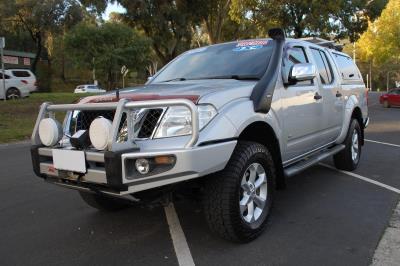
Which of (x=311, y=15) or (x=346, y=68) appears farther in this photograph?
(x=311, y=15)

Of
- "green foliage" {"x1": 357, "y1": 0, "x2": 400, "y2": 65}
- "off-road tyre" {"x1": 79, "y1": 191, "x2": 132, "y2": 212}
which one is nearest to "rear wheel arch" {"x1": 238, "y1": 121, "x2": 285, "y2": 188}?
"off-road tyre" {"x1": 79, "y1": 191, "x2": 132, "y2": 212}

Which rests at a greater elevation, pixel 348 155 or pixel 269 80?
pixel 269 80

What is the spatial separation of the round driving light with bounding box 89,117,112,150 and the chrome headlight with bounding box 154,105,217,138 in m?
0.38

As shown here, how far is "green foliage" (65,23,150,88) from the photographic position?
136 feet

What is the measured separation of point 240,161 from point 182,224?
112 cm

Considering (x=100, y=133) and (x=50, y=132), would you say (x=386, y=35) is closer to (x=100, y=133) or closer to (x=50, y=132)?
(x=50, y=132)

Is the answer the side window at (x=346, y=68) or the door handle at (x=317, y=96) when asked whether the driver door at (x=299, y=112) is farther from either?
the side window at (x=346, y=68)

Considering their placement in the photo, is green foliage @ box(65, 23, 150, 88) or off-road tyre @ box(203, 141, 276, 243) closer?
off-road tyre @ box(203, 141, 276, 243)

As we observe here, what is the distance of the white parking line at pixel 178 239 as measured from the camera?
12.6ft

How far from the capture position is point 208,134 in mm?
3721

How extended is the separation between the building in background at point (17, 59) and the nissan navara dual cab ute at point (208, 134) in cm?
4457

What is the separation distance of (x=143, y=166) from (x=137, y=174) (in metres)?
0.08

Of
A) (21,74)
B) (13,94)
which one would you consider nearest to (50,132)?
(13,94)

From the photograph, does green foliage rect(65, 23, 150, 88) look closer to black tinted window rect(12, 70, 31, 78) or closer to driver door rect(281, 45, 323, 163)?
black tinted window rect(12, 70, 31, 78)
